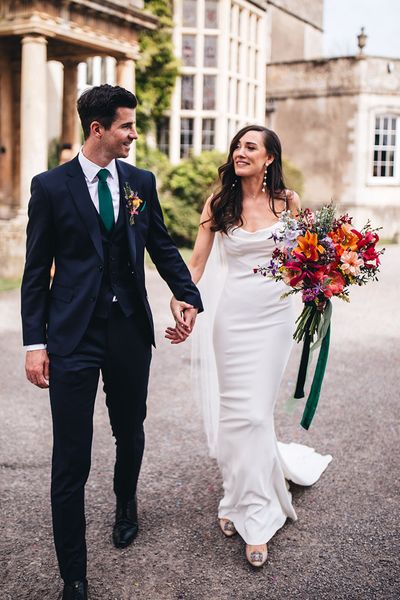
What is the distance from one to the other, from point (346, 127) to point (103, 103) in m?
24.1

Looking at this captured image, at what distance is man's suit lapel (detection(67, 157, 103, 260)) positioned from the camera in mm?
3162

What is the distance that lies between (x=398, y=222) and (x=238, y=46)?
8.44m

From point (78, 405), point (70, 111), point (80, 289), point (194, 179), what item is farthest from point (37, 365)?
point (194, 179)

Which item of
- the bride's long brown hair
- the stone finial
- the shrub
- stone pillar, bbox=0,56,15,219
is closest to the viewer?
the bride's long brown hair

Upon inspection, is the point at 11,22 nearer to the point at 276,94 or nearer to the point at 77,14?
the point at 77,14

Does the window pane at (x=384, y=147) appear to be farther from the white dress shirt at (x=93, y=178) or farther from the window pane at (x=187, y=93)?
the white dress shirt at (x=93, y=178)

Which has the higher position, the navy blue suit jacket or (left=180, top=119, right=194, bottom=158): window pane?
(left=180, top=119, right=194, bottom=158): window pane

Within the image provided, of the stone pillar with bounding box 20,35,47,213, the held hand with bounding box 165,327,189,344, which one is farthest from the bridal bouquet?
the stone pillar with bounding box 20,35,47,213

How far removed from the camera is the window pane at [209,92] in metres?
21.3

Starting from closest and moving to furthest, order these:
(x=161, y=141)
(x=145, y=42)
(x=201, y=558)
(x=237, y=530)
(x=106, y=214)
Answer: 1. (x=106, y=214)
2. (x=201, y=558)
3. (x=237, y=530)
4. (x=145, y=42)
5. (x=161, y=141)

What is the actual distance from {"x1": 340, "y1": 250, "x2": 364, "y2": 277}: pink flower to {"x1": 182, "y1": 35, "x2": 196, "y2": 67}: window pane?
18675mm

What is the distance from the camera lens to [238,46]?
22.3 m

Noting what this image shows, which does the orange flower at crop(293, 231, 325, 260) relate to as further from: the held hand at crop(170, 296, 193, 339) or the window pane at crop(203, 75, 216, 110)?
the window pane at crop(203, 75, 216, 110)

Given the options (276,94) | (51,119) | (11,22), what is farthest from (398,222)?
(11,22)
